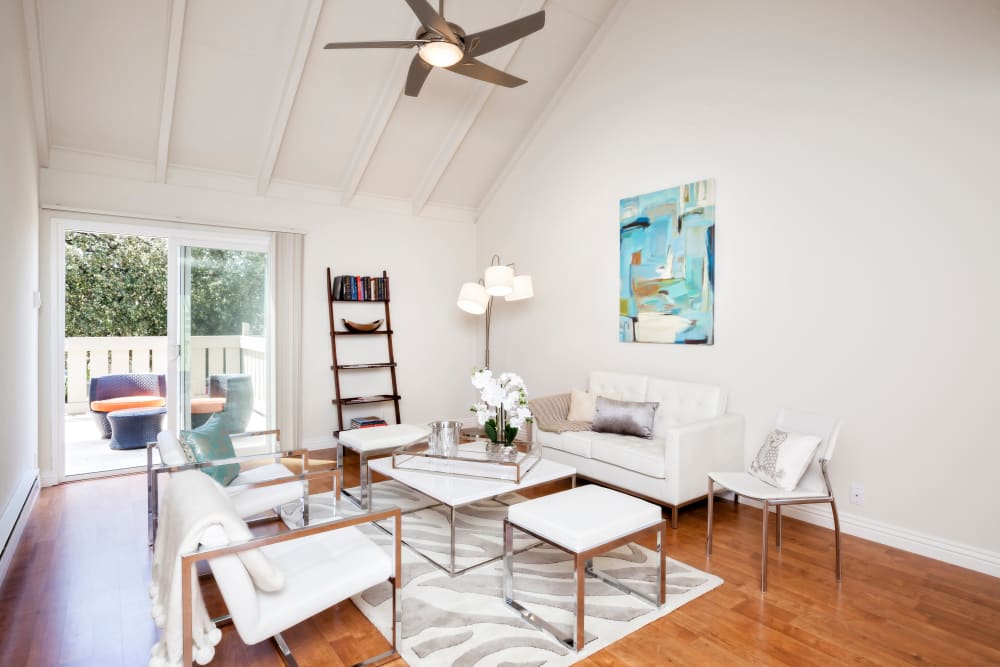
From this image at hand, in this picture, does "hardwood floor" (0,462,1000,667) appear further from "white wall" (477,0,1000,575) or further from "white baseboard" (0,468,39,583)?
"white wall" (477,0,1000,575)

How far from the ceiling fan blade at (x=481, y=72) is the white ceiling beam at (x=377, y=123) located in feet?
2.80

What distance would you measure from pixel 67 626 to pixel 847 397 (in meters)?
4.20

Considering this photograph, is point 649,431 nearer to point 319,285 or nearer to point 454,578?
point 454,578

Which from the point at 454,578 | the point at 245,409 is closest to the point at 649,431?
the point at 454,578

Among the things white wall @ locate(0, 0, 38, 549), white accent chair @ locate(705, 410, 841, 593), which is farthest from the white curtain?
white accent chair @ locate(705, 410, 841, 593)

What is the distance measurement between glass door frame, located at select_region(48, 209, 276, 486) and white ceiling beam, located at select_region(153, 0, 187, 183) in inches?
18.8

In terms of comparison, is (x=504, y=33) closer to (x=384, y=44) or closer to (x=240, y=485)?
(x=384, y=44)

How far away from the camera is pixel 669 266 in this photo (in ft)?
14.2

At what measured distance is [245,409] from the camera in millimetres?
5250

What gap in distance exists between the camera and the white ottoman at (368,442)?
376 centimetres

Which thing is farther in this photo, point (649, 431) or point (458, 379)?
point (458, 379)

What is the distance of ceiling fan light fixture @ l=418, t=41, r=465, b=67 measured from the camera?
301 centimetres

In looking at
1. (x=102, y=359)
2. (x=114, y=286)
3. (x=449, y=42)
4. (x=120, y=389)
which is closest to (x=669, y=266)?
(x=449, y=42)

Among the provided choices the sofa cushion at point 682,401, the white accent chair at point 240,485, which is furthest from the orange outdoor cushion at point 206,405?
the sofa cushion at point 682,401
